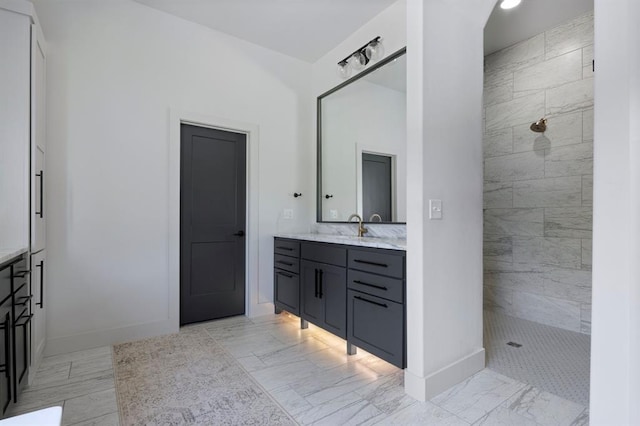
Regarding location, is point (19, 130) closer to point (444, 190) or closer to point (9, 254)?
point (9, 254)

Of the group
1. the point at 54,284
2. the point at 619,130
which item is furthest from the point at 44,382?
the point at 619,130

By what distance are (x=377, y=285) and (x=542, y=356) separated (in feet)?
4.67

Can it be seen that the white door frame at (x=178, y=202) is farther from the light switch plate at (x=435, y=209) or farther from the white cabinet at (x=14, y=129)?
the light switch plate at (x=435, y=209)

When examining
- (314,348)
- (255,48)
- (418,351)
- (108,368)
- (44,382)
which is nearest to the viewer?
(418,351)

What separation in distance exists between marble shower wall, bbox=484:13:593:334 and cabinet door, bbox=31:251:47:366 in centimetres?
404

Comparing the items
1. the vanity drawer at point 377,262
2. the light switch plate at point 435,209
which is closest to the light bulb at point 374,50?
the light switch plate at point 435,209

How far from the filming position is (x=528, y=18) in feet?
9.79

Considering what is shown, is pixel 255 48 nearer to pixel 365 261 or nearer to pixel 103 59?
pixel 103 59

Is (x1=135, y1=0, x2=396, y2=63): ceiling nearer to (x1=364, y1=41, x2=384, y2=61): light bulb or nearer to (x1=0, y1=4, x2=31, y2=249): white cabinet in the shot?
(x1=364, y1=41, x2=384, y2=61): light bulb

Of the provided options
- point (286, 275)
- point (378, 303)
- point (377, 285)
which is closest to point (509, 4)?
point (377, 285)

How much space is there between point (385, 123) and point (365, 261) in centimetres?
145

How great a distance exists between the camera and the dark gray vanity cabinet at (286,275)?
3.11m

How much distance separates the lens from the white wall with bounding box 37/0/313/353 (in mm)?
2514

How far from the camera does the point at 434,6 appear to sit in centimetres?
196
